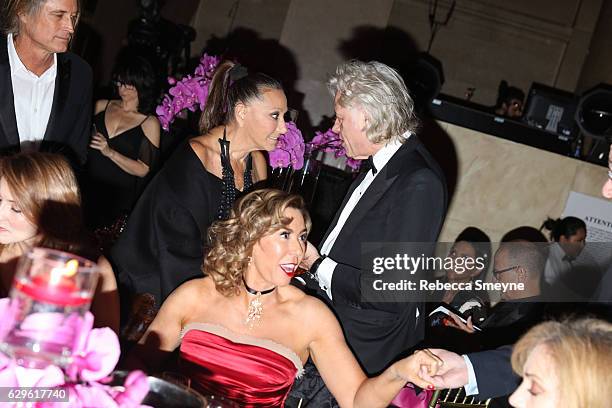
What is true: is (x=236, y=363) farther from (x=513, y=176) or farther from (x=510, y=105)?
(x=510, y=105)

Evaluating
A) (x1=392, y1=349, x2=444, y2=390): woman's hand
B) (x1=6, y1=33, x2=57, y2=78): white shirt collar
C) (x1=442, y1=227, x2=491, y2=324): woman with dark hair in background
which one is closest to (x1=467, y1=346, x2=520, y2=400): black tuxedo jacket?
(x1=392, y1=349, x2=444, y2=390): woman's hand

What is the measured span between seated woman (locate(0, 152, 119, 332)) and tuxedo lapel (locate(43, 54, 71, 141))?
0.98 meters

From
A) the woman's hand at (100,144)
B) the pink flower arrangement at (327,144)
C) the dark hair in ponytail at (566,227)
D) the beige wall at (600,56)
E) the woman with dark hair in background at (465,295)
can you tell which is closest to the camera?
the pink flower arrangement at (327,144)

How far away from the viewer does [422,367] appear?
5.79 feet

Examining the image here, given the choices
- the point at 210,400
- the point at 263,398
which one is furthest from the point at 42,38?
the point at 210,400

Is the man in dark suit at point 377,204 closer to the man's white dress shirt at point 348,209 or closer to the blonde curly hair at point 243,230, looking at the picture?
the man's white dress shirt at point 348,209

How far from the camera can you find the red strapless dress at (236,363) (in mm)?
2525

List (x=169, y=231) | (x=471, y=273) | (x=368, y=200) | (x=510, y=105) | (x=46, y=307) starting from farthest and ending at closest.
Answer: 1. (x=510, y=105)
2. (x=471, y=273)
3. (x=169, y=231)
4. (x=368, y=200)
5. (x=46, y=307)

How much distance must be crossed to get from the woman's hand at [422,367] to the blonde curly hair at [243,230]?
2.80 ft

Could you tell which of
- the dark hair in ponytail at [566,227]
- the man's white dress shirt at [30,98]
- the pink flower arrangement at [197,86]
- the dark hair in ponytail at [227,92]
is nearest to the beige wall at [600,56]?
the dark hair in ponytail at [566,227]

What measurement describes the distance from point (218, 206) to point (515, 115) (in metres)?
4.78

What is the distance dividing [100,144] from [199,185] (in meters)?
2.13

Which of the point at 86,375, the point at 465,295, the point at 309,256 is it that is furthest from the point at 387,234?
the point at 465,295

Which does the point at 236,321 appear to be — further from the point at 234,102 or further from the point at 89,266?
the point at 89,266
